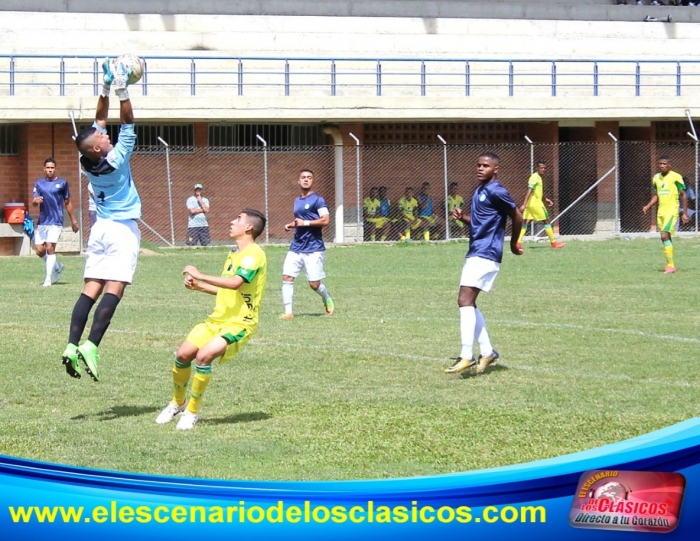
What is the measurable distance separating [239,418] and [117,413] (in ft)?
3.06

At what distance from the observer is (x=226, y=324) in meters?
7.99

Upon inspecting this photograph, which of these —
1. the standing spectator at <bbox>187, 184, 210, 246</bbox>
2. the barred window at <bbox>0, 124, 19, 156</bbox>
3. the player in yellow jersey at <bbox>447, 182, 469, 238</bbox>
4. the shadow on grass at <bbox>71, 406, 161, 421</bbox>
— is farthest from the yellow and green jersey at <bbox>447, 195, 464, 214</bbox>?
the shadow on grass at <bbox>71, 406, 161, 421</bbox>

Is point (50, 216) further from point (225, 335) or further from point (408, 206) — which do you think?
point (408, 206)

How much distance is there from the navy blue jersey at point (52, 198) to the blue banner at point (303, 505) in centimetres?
1737

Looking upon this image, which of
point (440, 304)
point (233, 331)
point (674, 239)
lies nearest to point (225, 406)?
point (233, 331)

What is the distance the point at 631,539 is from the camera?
2.14 m

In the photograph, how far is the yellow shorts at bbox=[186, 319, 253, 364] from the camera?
25.9 ft

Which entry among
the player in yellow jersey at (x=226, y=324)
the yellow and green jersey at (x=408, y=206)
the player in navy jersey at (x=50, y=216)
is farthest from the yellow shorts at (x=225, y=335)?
the yellow and green jersey at (x=408, y=206)

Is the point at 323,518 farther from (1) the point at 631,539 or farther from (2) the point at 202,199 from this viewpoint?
(2) the point at 202,199

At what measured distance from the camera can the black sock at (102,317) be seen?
854 cm

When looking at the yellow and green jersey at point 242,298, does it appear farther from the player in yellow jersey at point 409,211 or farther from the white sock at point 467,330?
the player in yellow jersey at point 409,211

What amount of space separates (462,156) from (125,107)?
2556 cm

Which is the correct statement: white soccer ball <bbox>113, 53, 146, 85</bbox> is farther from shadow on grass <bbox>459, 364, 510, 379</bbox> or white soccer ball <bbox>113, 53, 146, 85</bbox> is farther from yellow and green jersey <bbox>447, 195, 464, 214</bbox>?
yellow and green jersey <bbox>447, 195, 464, 214</bbox>

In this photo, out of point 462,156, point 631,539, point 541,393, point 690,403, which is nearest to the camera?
point 631,539
